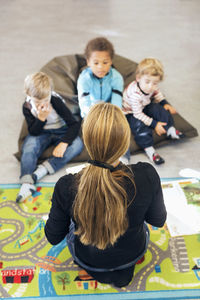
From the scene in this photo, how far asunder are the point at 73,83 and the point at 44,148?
695 mm

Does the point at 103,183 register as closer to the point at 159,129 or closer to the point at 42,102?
the point at 42,102

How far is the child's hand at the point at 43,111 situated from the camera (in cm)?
203

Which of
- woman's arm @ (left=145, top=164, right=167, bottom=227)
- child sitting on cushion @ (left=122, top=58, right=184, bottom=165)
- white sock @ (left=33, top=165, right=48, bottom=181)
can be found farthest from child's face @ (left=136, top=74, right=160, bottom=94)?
woman's arm @ (left=145, top=164, right=167, bottom=227)

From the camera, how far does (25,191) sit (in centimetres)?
195

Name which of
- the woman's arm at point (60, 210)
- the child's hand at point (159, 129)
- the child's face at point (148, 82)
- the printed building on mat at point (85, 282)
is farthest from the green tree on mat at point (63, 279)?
the child's face at point (148, 82)

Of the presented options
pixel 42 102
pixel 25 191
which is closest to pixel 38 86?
pixel 42 102

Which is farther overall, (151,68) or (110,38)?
(110,38)

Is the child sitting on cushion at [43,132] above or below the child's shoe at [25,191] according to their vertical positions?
above

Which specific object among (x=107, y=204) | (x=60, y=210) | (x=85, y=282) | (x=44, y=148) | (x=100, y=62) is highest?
(x=100, y=62)

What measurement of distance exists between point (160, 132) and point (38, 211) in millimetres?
973

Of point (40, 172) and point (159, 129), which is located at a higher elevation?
point (159, 129)

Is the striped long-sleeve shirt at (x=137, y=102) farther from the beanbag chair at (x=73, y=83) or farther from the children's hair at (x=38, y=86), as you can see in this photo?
the children's hair at (x=38, y=86)

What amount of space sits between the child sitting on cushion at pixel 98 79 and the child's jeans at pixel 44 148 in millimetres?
228

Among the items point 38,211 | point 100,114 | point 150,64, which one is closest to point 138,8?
point 150,64
